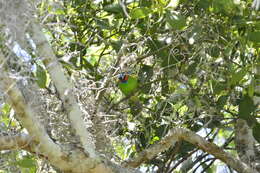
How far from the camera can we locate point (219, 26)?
69.2 inches

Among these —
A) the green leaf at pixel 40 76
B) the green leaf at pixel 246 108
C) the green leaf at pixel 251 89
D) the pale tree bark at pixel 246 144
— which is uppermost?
the green leaf at pixel 40 76

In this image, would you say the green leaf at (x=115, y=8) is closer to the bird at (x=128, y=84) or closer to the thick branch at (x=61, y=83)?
the bird at (x=128, y=84)

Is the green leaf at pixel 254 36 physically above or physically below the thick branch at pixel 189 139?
above

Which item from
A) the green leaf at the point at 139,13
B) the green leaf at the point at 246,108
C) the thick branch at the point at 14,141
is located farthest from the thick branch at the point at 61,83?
the green leaf at the point at 246,108

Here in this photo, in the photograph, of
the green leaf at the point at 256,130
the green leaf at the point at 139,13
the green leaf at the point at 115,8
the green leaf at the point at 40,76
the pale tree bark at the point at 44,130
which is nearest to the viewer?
the pale tree bark at the point at 44,130

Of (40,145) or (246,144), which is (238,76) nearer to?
(246,144)

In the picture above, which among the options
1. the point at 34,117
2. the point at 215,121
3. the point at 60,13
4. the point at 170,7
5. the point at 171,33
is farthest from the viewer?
the point at 215,121

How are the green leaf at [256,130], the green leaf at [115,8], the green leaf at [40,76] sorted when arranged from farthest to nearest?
the green leaf at [256,130], the green leaf at [115,8], the green leaf at [40,76]

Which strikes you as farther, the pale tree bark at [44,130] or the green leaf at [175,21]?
the green leaf at [175,21]

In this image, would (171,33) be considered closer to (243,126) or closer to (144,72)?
(144,72)

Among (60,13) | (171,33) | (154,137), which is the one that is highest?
(60,13)

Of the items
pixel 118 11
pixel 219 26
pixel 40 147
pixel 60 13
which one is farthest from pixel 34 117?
pixel 219 26

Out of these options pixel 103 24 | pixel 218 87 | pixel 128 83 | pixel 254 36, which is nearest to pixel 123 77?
pixel 128 83

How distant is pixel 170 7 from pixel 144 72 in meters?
0.30
